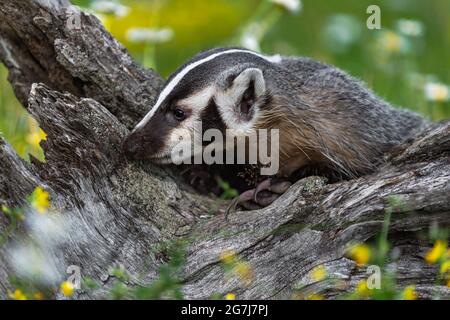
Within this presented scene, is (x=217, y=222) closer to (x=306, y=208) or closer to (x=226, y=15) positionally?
(x=306, y=208)

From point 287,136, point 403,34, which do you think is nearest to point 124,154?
point 287,136

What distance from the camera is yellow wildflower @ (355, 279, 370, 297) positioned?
3.57 meters

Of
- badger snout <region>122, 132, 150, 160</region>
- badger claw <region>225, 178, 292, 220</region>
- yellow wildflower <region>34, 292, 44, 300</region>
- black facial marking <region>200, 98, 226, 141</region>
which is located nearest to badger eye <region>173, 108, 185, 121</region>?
black facial marking <region>200, 98, 226, 141</region>

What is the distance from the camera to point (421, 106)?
727cm

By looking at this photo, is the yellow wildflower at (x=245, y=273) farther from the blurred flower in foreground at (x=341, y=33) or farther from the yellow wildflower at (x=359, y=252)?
the blurred flower in foreground at (x=341, y=33)

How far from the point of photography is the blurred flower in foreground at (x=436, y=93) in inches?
269

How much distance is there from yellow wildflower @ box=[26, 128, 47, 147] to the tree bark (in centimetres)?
63

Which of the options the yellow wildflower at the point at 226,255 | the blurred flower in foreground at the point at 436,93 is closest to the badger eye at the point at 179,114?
the yellow wildflower at the point at 226,255

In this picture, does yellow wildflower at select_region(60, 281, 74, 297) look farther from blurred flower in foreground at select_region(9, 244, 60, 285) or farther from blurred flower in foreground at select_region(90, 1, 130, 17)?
blurred flower in foreground at select_region(90, 1, 130, 17)

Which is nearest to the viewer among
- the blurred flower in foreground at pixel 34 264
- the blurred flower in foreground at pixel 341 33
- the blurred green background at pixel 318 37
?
the blurred flower in foreground at pixel 34 264

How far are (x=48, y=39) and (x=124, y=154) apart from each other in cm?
85

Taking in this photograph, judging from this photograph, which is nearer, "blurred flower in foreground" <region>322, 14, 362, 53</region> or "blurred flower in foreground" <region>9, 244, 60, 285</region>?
"blurred flower in foreground" <region>9, 244, 60, 285</region>

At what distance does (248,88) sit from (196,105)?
0.31 m

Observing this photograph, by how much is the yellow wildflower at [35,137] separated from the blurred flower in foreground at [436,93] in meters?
3.11
